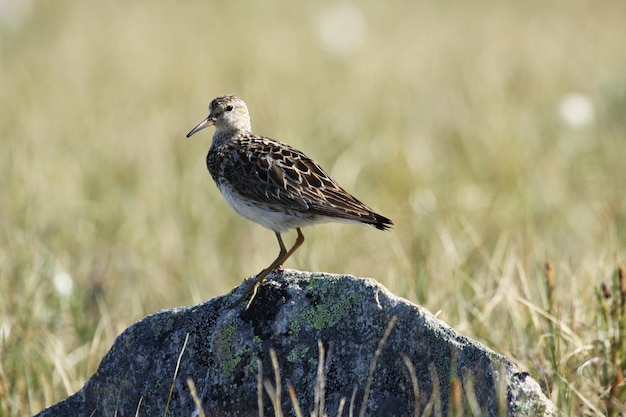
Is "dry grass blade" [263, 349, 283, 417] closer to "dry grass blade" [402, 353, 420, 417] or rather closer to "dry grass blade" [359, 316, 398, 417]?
"dry grass blade" [359, 316, 398, 417]

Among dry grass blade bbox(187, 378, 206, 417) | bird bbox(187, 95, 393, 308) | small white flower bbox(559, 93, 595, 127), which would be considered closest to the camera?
dry grass blade bbox(187, 378, 206, 417)

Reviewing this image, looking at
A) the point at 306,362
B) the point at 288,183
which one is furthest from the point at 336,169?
the point at 306,362

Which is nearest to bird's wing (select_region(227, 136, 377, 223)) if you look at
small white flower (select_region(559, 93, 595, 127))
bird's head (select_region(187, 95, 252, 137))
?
bird's head (select_region(187, 95, 252, 137))

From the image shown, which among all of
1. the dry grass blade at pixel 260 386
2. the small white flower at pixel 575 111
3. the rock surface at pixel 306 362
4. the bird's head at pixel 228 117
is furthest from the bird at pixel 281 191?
the small white flower at pixel 575 111

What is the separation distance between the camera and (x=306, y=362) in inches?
146

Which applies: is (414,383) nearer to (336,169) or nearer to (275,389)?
(275,389)

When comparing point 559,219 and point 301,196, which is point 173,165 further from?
point 301,196

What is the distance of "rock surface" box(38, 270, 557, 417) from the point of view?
11.5 feet

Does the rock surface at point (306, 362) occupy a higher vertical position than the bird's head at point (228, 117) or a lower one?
lower

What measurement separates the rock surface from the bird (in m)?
0.58

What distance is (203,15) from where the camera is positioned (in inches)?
742

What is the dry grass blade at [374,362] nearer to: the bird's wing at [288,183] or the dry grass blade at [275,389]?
the dry grass blade at [275,389]

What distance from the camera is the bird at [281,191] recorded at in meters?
4.59

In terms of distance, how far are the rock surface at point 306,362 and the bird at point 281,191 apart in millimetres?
577
